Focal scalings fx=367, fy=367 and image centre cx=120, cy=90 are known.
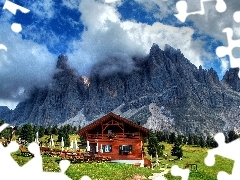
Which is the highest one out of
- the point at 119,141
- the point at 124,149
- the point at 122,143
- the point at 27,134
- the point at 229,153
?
the point at 27,134

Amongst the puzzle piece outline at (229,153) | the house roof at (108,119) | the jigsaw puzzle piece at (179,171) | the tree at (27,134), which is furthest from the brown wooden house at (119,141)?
the puzzle piece outline at (229,153)

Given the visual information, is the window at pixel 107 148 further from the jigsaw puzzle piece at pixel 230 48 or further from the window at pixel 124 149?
the jigsaw puzzle piece at pixel 230 48

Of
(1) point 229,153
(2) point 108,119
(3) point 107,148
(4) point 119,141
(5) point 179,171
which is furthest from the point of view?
(3) point 107,148

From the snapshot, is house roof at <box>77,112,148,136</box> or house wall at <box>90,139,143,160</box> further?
house wall at <box>90,139,143,160</box>

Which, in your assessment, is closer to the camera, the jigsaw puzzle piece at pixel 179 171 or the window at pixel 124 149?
the jigsaw puzzle piece at pixel 179 171

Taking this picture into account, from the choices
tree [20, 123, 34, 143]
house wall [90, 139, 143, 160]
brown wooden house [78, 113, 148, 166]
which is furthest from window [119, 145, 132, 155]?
tree [20, 123, 34, 143]

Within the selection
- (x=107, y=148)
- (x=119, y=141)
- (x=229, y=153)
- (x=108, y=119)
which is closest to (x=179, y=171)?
(x=229, y=153)

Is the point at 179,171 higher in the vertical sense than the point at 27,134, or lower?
lower

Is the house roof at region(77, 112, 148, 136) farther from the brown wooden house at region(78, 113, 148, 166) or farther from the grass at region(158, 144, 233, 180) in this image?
the grass at region(158, 144, 233, 180)

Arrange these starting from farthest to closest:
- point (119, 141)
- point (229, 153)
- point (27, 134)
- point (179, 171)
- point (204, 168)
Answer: point (27, 134) < point (119, 141) < point (204, 168) < point (179, 171) < point (229, 153)

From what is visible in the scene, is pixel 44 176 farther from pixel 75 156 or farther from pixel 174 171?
pixel 75 156

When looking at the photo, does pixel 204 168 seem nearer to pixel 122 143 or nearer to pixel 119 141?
pixel 122 143

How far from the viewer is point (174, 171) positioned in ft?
17.7

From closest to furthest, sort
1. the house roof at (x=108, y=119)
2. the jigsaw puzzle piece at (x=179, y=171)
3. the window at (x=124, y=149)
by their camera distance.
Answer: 1. the jigsaw puzzle piece at (x=179, y=171)
2. the house roof at (x=108, y=119)
3. the window at (x=124, y=149)
